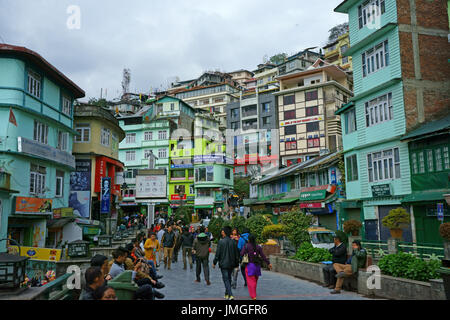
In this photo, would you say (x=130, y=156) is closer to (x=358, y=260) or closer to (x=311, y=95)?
(x=311, y=95)

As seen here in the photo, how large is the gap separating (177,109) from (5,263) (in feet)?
186

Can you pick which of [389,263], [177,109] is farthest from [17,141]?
[177,109]

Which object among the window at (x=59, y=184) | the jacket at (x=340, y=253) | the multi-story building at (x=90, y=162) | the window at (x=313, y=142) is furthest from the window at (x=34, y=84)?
the window at (x=313, y=142)

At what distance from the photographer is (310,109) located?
57.4m

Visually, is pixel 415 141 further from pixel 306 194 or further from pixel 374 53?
pixel 306 194

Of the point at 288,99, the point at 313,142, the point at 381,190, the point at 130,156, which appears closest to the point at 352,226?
the point at 381,190

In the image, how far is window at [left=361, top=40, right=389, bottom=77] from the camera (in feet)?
70.9

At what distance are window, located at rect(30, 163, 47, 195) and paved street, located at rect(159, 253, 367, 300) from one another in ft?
42.0

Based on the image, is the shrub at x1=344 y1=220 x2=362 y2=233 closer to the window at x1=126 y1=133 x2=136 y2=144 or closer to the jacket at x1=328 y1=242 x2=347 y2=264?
the jacket at x1=328 y1=242 x2=347 y2=264

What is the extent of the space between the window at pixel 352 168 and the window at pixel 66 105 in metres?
20.2

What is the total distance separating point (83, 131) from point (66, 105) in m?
3.48

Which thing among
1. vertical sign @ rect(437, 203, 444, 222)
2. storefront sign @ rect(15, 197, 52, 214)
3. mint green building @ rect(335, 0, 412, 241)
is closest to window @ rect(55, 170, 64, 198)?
storefront sign @ rect(15, 197, 52, 214)
